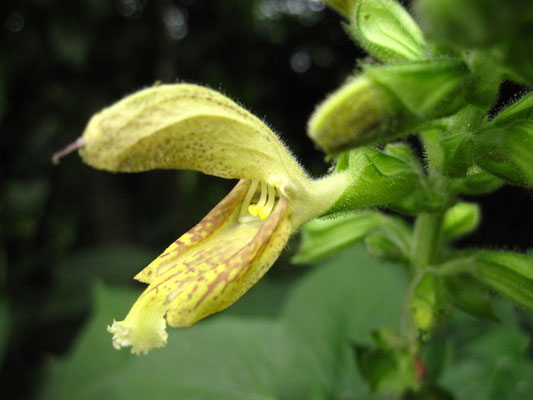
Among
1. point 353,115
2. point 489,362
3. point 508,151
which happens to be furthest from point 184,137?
point 489,362

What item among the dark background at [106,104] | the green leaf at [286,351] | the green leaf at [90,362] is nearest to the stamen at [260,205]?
the green leaf at [286,351]

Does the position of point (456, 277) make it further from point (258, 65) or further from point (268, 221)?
point (258, 65)

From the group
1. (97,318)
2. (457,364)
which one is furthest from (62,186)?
(457,364)

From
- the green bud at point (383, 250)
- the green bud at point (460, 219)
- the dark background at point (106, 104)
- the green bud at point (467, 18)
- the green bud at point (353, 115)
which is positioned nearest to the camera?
the green bud at point (467, 18)

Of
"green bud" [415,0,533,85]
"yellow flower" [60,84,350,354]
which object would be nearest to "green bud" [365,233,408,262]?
"yellow flower" [60,84,350,354]

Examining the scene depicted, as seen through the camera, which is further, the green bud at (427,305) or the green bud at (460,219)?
the green bud at (460,219)

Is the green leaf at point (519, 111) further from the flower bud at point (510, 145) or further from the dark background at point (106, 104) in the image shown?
the dark background at point (106, 104)
